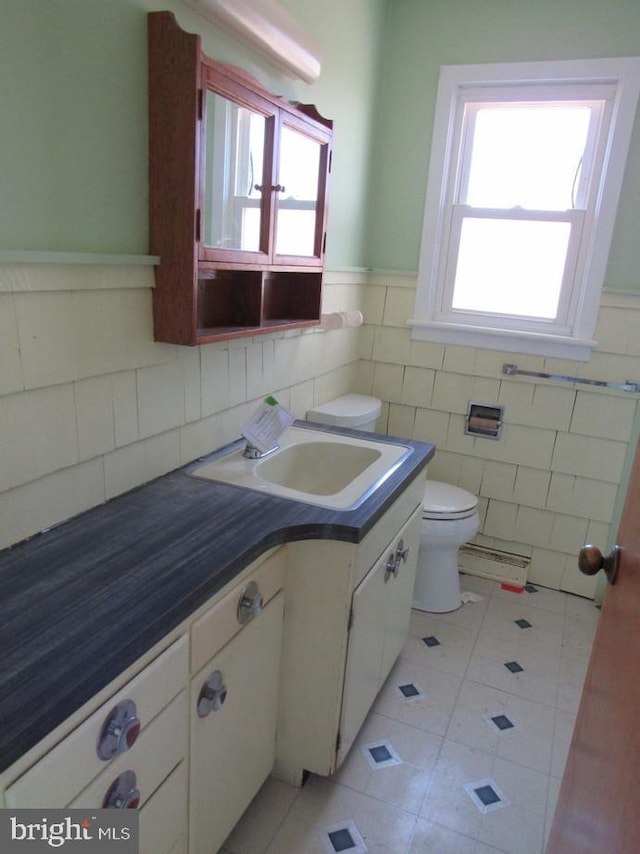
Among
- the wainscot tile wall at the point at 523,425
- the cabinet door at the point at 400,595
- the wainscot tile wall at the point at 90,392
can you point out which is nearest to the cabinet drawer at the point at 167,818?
the wainscot tile wall at the point at 90,392

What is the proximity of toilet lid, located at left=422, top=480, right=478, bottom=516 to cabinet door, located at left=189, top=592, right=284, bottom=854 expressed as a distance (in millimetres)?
1092

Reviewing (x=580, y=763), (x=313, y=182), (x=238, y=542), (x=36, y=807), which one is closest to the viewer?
(x=36, y=807)

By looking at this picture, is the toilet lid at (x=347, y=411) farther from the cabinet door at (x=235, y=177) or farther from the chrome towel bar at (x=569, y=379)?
the cabinet door at (x=235, y=177)

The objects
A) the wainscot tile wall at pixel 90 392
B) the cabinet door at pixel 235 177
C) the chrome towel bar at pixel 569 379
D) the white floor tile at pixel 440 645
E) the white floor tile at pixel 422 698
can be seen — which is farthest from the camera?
the chrome towel bar at pixel 569 379

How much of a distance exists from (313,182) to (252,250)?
46 cm

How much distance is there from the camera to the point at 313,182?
1925mm

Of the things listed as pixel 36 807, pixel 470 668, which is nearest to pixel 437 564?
pixel 470 668

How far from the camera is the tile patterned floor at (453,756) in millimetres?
1527

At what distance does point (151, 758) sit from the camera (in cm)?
101

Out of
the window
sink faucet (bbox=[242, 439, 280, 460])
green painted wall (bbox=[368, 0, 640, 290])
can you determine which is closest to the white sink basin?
sink faucet (bbox=[242, 439, 280, 460])

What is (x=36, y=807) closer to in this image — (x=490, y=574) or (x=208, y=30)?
(x=208, y=30)

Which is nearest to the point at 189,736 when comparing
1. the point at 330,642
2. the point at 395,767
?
the point at 330,642

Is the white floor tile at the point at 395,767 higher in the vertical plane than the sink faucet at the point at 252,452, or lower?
lower

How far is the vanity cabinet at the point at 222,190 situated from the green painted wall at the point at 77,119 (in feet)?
0.18
